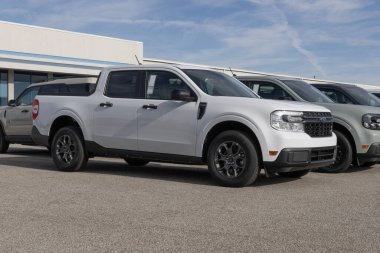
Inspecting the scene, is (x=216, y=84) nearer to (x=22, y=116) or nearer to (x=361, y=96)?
(x=361, y=96)

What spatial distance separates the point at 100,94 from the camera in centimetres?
920

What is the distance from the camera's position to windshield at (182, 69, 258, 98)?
26.7 feet

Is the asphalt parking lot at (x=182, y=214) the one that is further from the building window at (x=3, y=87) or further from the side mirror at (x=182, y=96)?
the building window at (x=3, y=87)

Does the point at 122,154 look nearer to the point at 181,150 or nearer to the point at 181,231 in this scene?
the point at 181,150

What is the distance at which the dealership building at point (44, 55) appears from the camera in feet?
108

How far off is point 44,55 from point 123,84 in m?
27.2

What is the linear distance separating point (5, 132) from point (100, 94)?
578 centimetres

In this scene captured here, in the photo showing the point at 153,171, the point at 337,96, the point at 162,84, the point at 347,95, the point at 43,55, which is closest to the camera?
the point at 162,84

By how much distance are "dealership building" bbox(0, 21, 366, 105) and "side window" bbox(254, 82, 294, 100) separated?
70.0 feet

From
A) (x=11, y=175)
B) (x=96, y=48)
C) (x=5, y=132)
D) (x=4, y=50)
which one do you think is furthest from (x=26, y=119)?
(x=96, y=48)

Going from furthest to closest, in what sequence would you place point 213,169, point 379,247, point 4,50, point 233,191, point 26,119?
point 4,50 < point 26,119 < point 213,169 < point 233,191 < point 379,247

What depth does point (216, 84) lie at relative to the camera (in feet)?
27.3

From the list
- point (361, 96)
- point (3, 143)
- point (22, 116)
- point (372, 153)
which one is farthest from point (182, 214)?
point (3, 143)

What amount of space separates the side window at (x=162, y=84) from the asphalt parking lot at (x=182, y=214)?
53.5 inches
